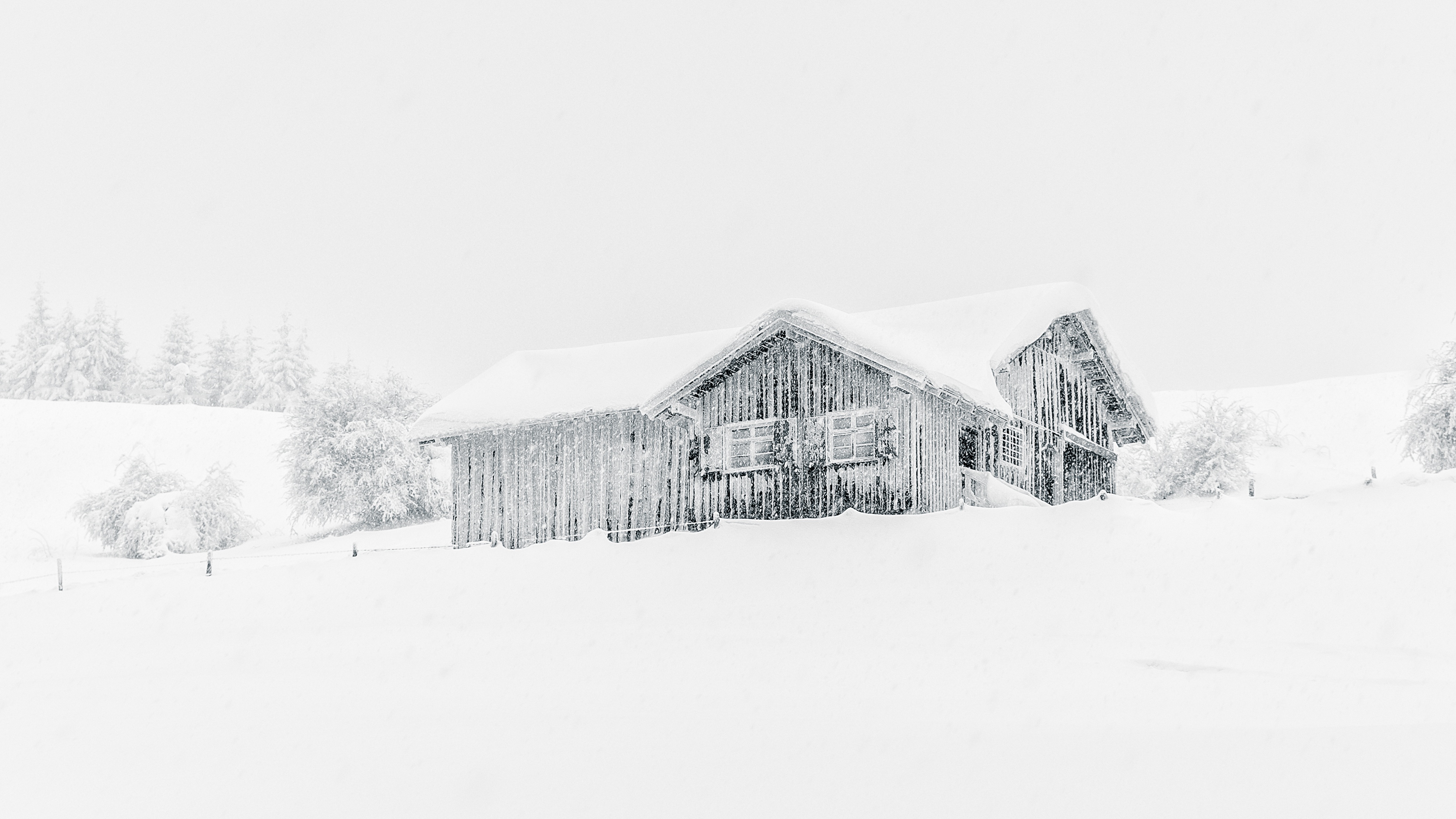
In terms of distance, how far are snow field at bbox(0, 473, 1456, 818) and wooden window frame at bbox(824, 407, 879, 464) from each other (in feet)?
5.40

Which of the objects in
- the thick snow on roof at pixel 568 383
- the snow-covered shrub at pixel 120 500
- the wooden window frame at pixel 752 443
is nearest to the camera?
the wooden window frame at pixel 752 443

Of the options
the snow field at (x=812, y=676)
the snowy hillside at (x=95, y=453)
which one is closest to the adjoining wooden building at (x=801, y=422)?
the snow field at (x=812, y=676)

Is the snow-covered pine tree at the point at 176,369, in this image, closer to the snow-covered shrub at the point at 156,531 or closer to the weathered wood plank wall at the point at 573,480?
the snow-covered shrub at the point at 156,531

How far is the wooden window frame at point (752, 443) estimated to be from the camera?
1862 cm

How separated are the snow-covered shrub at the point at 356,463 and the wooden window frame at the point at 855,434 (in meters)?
24.5

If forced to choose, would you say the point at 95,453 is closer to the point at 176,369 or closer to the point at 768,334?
the point at 176,369

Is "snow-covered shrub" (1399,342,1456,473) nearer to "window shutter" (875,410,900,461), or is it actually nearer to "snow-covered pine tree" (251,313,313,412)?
"window shutter" (875,410,900,461)

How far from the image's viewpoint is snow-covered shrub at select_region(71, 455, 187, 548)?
38031mm

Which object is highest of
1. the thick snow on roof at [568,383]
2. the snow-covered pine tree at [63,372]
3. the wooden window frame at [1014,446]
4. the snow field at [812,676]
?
the snow-covered pine tree at [63,372]

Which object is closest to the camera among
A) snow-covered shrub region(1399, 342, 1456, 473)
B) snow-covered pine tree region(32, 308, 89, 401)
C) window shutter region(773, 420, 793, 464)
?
window shutter region(773, 420, 793, 464)

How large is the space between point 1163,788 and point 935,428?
38.2ft

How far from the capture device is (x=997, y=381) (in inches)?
747

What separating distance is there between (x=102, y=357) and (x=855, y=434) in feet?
230

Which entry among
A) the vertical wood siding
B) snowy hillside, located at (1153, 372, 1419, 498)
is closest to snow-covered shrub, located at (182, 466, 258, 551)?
the vertical wood siding
